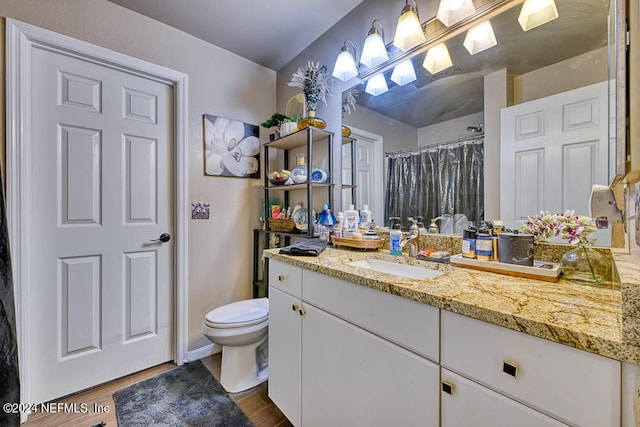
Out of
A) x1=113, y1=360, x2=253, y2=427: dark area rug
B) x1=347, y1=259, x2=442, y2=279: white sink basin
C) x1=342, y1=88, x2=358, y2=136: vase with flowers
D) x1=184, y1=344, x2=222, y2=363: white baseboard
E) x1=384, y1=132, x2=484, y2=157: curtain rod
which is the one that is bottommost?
x1=113, y1=360, x2=253, y2=427: dark area rug

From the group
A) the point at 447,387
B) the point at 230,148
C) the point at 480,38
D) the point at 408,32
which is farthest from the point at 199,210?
the point at 480,38

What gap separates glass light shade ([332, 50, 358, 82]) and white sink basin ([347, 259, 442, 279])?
1164mm

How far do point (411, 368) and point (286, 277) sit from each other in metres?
0.68

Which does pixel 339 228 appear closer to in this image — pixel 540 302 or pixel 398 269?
pixel 398 269

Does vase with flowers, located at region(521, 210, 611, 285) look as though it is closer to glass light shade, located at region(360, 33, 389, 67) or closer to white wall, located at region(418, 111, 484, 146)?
white wall, located at region(418, 111, 484, 146)

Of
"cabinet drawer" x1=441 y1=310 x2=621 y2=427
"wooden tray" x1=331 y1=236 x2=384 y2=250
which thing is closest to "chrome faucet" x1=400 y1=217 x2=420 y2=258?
"wooden tray" x1=331 y1=236 x2=384 y2=250

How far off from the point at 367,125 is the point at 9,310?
1.72 m

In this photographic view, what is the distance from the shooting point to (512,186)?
3.66 ft

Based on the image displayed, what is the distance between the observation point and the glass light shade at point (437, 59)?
52.3 inches

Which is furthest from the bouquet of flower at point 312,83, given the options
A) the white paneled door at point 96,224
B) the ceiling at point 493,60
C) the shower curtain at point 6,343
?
the shower curtain at point 6,343

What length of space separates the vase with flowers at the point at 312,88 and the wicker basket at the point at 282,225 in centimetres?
64

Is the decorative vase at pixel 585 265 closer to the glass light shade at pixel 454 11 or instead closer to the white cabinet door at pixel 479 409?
the white cabinet door at pixel 479 409

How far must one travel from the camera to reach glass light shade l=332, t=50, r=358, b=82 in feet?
5.44

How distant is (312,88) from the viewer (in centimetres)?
179
